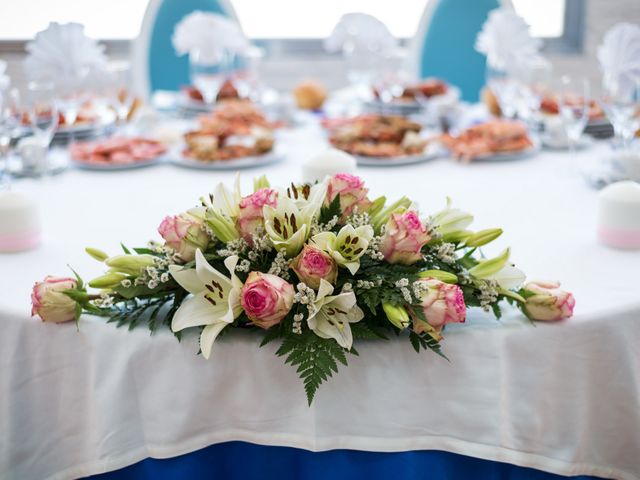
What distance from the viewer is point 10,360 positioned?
37.6 inches

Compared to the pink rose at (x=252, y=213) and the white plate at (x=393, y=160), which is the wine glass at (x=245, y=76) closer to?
the white plate at (x=393, y=160)

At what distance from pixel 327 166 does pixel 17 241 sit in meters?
0.51

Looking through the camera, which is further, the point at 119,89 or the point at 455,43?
the point at 455,43

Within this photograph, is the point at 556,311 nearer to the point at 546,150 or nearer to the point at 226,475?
the point at 226,475

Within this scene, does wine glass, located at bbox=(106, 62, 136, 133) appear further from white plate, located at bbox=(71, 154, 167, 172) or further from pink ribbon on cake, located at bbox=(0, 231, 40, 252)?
pink ribbon on cake, located at bbox=(0, 231, 40, 252)

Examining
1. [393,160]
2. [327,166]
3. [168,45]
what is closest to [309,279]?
[327,166]

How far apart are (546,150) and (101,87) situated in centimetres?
113

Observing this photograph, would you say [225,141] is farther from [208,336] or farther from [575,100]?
[208,336]

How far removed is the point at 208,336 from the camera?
2.69ft

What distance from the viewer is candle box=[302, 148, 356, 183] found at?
4.34 ft

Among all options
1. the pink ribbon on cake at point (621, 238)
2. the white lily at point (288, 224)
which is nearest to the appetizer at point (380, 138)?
the pink ribbon on cake at point (621, 238)

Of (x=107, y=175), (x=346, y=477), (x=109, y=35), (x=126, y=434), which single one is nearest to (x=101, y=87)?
(x=107, y=175)

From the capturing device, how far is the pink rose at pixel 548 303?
2.91 ft

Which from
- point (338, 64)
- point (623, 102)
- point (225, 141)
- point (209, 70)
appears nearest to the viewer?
point (623, 102)
